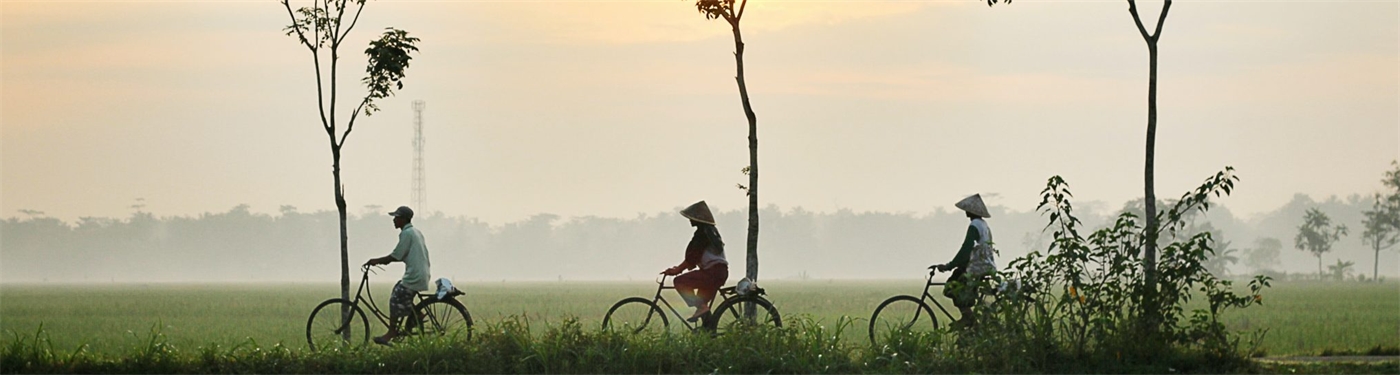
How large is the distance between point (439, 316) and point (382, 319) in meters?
0.79

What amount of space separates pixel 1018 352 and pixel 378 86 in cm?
858

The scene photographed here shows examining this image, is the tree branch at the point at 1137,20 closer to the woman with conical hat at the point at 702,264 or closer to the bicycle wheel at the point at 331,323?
the woman with conical hat at the point at 702,264

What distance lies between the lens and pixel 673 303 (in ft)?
50.8

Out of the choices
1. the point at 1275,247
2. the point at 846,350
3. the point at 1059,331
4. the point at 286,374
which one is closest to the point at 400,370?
the point at 286,374

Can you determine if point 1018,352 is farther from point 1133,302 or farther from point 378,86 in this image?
point 378,86

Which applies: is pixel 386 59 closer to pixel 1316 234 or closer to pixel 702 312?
pixel 702 312

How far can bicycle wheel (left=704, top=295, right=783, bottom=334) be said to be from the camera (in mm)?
14773

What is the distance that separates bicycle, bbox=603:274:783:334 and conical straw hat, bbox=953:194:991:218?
2.22m

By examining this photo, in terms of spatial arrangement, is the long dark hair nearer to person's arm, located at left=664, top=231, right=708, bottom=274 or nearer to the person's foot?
person's arm, located at left=664, top=231, right=708, bottom=274

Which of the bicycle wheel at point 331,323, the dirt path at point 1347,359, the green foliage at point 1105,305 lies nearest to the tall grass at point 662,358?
the green foliage at point 1105,305

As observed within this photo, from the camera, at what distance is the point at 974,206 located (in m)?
→ 15.1

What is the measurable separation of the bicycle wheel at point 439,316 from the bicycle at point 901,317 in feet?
14.0

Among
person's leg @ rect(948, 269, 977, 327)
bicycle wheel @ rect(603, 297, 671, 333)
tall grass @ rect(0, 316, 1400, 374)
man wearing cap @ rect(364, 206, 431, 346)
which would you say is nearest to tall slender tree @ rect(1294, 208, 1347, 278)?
person's leg @ rect(948, 269, 977, 327)

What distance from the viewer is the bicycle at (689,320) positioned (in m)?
14.9
